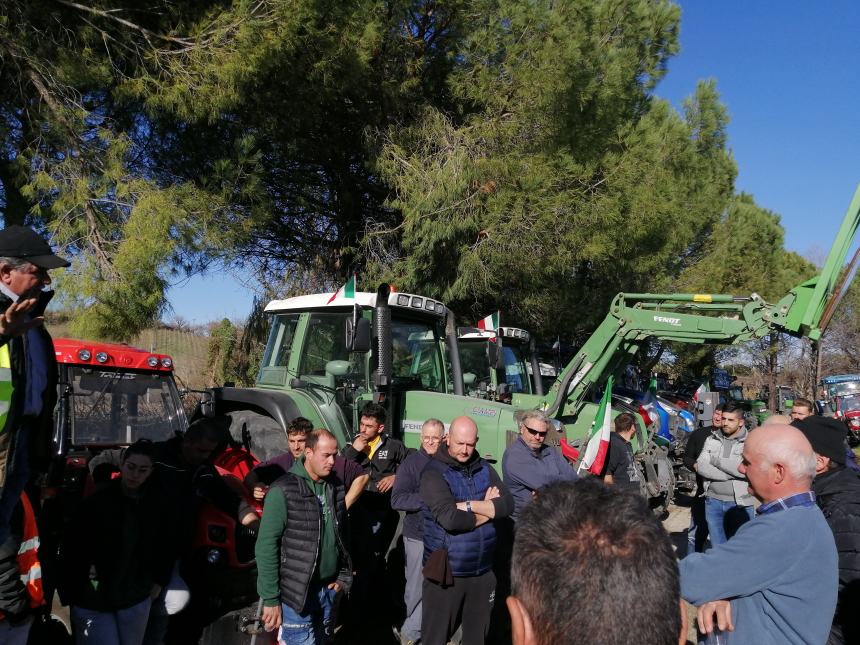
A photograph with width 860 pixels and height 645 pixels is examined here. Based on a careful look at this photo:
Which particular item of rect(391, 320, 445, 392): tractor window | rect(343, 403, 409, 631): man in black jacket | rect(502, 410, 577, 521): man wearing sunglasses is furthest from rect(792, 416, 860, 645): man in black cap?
rect(391, 320, 445, 392): tractor window

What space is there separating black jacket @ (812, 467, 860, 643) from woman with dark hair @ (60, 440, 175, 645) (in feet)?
10.4

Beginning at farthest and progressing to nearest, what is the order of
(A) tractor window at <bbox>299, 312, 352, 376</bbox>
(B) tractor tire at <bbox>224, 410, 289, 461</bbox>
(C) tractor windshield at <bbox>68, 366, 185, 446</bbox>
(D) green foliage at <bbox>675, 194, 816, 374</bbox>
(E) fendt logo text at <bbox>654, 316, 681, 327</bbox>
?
1. (D) green foliage at <bbox>675, 194, 816, 374</bbox>
2. (E) fendt logo text at <bbox>654, 316, 681, 327</bbox>
3. (A) tractor window at <bbox>299, 312, 352, 376</bbox>
4. (B) tractor tire at <bbox>224, 410, 289, 461</bbox>
5. (C) tractor windshield at <bbox>68, 366, 185, 446</bbox>

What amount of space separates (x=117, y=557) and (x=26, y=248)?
1663mm

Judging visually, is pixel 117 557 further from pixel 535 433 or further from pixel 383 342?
pixel 383 342

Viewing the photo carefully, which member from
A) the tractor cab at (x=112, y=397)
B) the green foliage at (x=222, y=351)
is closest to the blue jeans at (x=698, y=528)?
the tractor cab at (x=112, y=397)

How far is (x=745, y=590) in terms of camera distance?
223 cm

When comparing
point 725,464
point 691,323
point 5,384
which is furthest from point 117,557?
point 691,323

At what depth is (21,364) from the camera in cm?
225

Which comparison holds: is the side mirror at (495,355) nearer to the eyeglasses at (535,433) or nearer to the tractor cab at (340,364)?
the tractor cab at (340,364)

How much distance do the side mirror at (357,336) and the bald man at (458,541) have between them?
6.38 feet

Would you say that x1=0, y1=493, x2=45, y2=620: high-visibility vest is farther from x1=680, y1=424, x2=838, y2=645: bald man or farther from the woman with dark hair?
x1=680, y1=424, x2=838, y2=645: bald man

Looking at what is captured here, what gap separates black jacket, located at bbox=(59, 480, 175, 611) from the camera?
3.17 meters

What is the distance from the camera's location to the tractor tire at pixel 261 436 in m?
6.12

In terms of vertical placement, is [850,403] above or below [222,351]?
below
